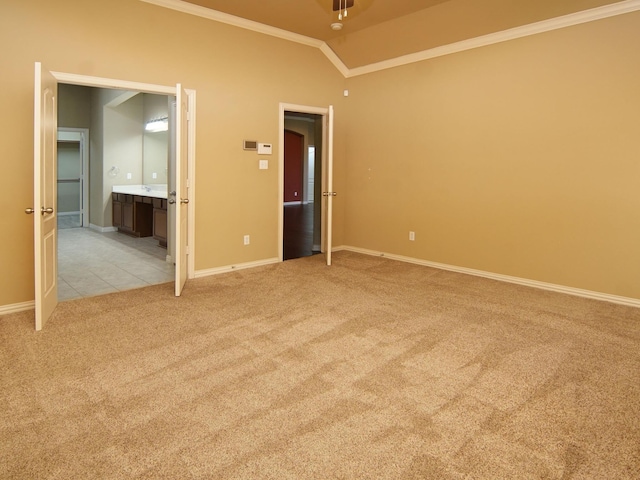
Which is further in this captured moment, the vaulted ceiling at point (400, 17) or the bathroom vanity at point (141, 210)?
the bathroom vanity at point (141, 210)

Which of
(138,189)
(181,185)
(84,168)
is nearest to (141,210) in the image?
(138,189)

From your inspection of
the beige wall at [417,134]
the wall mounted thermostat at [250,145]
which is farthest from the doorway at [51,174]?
the wall mounted thermostat at [250,145]

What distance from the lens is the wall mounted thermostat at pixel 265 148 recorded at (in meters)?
5.32

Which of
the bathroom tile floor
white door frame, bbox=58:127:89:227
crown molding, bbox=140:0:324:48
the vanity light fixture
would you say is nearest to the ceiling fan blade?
crown molding, bbox=140:0:324:48

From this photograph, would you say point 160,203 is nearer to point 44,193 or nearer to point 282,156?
point 282,156

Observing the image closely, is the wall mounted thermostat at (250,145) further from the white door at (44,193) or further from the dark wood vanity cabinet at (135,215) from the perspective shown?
the dark wood vanity cabinet at (135,215)

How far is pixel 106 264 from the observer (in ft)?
18.3

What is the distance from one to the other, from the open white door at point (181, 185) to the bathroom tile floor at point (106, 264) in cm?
56

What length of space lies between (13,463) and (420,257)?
15.6 feet

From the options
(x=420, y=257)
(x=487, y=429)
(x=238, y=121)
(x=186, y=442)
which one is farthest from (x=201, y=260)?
(x=487, y=429)

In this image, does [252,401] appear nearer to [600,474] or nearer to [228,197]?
[600,474]

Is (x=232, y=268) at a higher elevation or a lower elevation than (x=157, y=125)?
lower

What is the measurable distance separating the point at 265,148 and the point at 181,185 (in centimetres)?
148

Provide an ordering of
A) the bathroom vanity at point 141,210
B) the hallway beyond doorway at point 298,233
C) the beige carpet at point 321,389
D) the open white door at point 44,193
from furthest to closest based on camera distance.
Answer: the bathroom vanity at point 141,210
the hallway beyond doorway at point 298,233
the open white door at point 44,193
the beige carpet at point 321,389
